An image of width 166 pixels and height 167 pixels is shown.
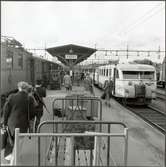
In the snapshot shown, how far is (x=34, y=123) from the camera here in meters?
6.84

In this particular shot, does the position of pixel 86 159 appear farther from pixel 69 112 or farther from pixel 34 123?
pixel 69 112

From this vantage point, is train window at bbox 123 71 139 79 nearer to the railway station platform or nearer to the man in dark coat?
the railway station platform

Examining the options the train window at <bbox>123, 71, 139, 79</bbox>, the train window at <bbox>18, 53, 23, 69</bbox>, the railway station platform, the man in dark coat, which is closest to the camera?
the railway station platform

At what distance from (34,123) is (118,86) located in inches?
447

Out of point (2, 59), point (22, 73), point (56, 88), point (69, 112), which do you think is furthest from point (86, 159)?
point (56, 88)

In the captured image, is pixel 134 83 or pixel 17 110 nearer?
pixel 17 110

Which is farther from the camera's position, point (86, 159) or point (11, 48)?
point (11, 48)

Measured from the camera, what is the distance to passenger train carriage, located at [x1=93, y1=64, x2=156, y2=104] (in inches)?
656

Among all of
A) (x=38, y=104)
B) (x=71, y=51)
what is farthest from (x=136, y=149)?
→ (x=71, y=51)

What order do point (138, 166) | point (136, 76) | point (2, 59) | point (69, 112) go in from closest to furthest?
1. point (138, 166)
2. point (69, 112)
3. point (2, 59)
4. point (136, 76)

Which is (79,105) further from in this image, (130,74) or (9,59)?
(130,74)

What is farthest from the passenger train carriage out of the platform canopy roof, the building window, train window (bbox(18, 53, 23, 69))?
the building window

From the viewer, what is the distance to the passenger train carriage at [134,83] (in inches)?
656

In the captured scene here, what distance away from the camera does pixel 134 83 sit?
17109mm
